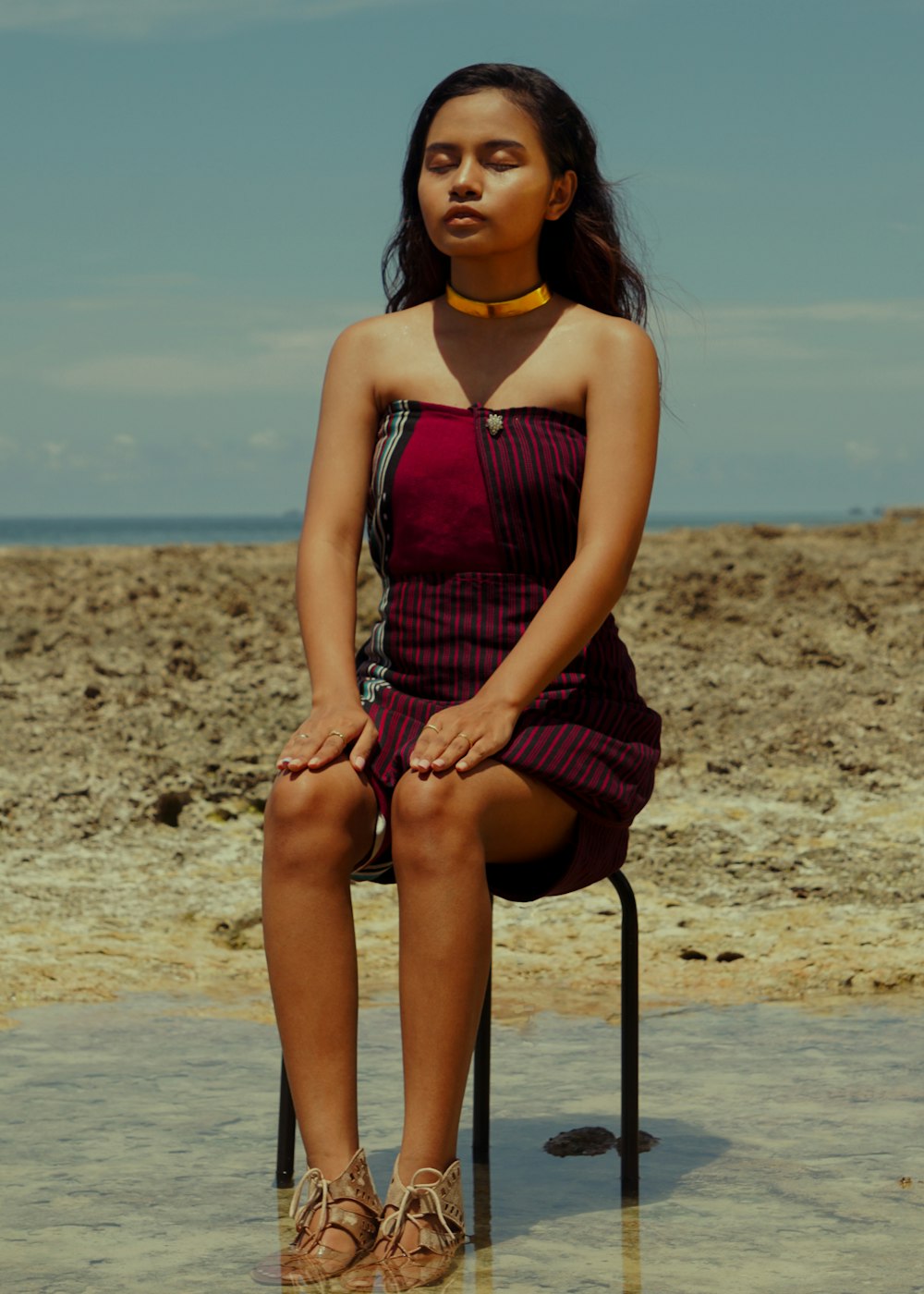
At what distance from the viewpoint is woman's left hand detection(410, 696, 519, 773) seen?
2.23 m

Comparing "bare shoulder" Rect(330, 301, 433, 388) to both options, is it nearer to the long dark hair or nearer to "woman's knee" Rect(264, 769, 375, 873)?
the long dark hair

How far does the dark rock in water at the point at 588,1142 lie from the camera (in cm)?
276

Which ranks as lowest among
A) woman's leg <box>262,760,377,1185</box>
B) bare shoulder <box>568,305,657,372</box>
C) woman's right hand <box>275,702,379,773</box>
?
woman's leg <box>262,760,377,1185</box>

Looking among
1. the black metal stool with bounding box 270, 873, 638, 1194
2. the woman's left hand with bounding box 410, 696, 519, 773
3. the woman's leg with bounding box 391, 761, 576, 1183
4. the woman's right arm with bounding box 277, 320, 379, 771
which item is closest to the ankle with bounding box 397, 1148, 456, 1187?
the woman's leg with bounding box 391, 761, 576, 1183

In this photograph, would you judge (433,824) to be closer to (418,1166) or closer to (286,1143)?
(418,1166)

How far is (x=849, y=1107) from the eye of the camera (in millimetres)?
2906

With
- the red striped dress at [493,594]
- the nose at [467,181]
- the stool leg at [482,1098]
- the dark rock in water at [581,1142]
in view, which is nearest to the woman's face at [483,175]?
the nose at [467,181]

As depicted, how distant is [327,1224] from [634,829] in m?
2.93

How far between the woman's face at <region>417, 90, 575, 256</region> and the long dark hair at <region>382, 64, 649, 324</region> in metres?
0.03

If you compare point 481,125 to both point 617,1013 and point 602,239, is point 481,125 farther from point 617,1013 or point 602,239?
point 617,1013

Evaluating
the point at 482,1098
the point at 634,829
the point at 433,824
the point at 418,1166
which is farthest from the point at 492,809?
the point at 634,829

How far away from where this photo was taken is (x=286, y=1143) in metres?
2.58

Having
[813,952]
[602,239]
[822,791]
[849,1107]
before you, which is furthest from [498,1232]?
[822,791]

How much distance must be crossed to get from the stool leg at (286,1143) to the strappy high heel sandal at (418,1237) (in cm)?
37
